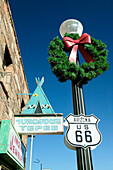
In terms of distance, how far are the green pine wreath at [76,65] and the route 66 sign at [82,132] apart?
3.29 feet

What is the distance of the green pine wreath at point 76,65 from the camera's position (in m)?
4.20

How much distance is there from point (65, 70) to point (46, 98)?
154 centimetres

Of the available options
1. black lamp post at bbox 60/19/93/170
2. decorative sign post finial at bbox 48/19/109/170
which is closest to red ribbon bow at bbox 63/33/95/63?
decorative sign post finial at bbox 48/19/109/170

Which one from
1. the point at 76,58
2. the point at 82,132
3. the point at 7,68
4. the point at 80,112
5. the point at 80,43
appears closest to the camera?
the point at 82,132

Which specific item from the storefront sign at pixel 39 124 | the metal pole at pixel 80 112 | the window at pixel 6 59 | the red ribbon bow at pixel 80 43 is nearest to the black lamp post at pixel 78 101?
the metal pole at pixel 80 112

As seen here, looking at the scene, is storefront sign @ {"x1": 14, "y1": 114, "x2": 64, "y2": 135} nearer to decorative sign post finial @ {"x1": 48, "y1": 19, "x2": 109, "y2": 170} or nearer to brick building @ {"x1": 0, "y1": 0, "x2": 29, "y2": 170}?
brick building @ {"x1": 0, "y1": 0, "x2": 29, "y2": 170}

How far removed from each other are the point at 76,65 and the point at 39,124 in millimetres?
1758

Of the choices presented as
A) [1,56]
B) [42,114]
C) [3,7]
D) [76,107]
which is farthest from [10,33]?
[76,107]

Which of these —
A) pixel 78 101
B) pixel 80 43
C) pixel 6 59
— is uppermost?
pixel 6 59

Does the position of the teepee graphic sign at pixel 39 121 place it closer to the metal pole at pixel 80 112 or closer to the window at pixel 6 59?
the metal pole at pixel 80 112

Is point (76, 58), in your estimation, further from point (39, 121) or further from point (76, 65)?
point (39, 121)

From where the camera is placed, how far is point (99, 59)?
454 centimetres

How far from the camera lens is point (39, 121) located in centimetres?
472

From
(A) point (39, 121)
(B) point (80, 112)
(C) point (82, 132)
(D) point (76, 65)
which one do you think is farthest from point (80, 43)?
(C) point (82, 132)
